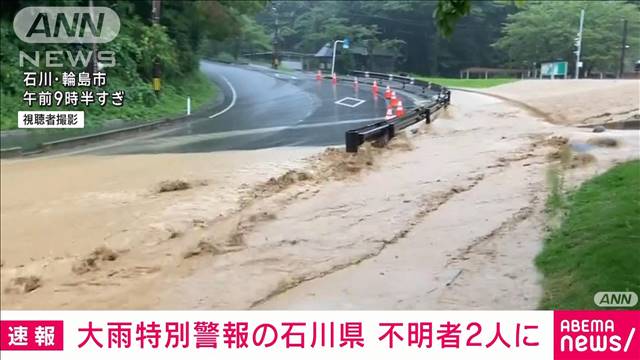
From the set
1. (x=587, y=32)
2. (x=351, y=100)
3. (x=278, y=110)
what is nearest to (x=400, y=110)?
(x=351, y=100)

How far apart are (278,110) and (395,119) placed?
431 millimetres

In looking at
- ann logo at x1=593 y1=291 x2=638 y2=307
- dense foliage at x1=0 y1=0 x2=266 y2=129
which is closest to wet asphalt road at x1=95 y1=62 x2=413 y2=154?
dense foliage at x1=0 y1=0 x2=266 y2=129

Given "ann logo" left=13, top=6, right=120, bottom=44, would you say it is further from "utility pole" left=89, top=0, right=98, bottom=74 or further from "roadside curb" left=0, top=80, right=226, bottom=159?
"roadside curb" left=0, top=80, right=226, bottom=159

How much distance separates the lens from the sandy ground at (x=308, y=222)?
1651 mm

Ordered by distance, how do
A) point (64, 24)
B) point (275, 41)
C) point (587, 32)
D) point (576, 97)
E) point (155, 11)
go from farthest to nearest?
point (576, 97) < point (587, 32) < point (275, 41) < point (155, 11) < point (64, 24)

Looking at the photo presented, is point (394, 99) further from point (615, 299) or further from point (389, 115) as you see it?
point (615, 299)

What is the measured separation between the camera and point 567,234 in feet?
8.14

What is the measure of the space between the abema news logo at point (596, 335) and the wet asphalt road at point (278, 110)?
93 centimetres

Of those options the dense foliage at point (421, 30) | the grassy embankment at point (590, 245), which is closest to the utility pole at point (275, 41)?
the dense foliage at point (421, 30)

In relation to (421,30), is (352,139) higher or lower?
lower

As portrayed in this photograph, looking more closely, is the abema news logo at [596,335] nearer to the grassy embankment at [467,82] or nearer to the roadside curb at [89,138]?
the grassy embankment at [467,82]

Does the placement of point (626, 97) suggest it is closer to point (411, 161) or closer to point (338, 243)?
point (411, 161)

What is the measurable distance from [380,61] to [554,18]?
79cm

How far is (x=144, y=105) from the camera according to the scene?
1.90 metres
